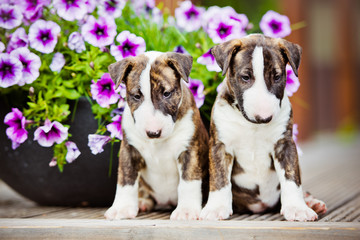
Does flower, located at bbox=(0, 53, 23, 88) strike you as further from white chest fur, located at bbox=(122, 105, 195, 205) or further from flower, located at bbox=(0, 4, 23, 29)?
white chest fur, located at bbox=(122, 105, 195, 205)

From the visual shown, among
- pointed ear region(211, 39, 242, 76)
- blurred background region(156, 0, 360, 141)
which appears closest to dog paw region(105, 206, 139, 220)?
pointed ear region(211, 39, 242, 76)

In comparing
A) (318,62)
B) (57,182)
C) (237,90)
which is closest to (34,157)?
(57,182)

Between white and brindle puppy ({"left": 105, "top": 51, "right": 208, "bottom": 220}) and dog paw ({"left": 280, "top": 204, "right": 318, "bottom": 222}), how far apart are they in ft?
1.34

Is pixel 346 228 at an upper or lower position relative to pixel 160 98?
lower

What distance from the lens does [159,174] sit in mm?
2611

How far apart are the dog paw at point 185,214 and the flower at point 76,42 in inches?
41.0

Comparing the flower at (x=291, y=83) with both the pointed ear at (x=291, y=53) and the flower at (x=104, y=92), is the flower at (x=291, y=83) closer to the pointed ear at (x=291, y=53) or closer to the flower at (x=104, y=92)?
the pointed ear at (x=291, y=53)

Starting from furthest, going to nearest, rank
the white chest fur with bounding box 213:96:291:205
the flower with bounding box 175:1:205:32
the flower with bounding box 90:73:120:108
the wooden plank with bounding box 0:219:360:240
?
the flower with bounding box 175:1:205:32, the flower with bounding box 90:73:120:108, the white chest fur with bounding box 213:96:291:205, the wooden plank with bounding box 0:219:360:240

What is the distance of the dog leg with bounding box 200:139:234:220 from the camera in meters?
2.36

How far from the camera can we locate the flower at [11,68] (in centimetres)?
264

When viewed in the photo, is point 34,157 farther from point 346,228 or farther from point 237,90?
point 346,228

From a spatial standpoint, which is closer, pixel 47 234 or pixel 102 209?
pixel 47 234

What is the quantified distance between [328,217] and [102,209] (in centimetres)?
121

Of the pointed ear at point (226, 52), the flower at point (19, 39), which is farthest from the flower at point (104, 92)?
the pointed ear at point (226, 52)
